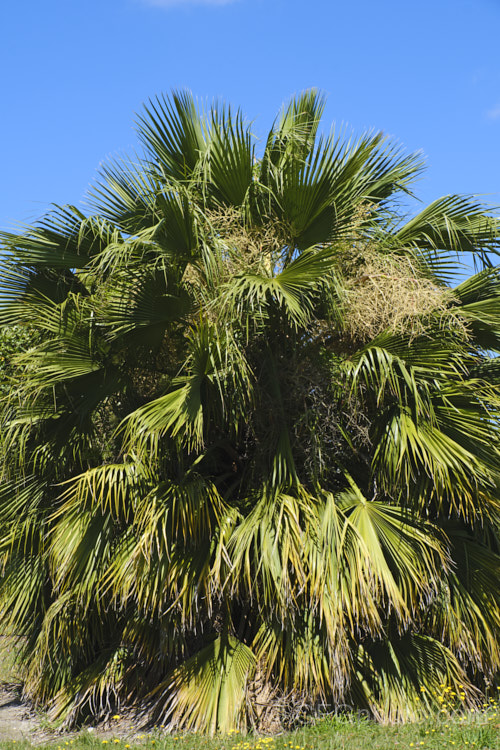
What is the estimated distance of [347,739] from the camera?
519 cm

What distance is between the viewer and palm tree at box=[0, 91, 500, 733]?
5.56 metres

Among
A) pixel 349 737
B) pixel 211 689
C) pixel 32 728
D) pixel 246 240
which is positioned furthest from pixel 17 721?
pixel 246 240

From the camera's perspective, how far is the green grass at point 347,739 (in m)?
4.94

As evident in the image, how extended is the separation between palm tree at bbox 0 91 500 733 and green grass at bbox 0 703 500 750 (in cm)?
22

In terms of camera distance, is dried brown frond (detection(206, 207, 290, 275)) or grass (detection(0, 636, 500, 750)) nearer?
grass (detection(0, 636, 500, 750))

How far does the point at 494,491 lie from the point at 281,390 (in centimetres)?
191

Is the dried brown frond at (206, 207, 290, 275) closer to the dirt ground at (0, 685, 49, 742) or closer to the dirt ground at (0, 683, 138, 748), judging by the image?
the dirt ground at (0, 683, 138, 748)

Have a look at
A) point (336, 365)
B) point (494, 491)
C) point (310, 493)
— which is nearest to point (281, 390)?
point (336, 365)

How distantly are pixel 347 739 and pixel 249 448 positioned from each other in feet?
8.46

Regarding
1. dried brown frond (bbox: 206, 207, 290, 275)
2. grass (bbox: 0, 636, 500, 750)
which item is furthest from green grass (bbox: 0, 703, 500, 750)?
dried brown frond (bbox: 206, 207, 290, 275)

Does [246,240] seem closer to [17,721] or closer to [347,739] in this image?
[347,739]

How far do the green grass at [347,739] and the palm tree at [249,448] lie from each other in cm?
22

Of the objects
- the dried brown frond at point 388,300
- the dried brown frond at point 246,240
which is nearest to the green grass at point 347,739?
the dried brown frond at point 388,300

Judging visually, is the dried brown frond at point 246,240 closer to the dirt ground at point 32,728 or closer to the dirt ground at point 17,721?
the dirt ground at point 32,728
